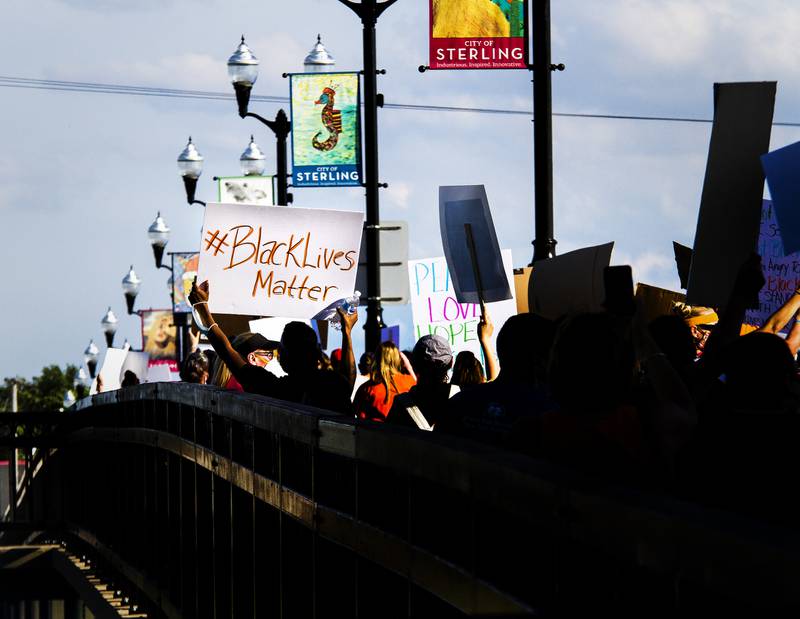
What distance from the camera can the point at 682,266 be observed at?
26.9 ft

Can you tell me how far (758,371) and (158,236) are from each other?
123 feet

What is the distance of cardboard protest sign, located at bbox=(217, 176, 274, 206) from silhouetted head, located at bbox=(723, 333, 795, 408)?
1197 inches

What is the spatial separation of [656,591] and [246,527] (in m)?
4.52

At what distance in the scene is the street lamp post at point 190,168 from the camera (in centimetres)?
3173

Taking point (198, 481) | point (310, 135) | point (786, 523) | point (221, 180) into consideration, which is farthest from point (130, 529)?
point (221, 180)

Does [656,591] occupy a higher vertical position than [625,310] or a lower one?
lower

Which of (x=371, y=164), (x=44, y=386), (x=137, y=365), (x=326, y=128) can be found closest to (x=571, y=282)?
(x=371, y=164)

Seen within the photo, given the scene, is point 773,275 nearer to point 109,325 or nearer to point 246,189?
point 246,189

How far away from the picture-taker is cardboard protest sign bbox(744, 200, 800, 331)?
10375 mm

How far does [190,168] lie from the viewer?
104 ft

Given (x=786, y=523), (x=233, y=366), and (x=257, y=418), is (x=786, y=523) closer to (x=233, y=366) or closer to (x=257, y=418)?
(x=257, y=418)

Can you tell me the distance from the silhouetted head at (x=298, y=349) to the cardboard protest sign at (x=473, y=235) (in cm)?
207

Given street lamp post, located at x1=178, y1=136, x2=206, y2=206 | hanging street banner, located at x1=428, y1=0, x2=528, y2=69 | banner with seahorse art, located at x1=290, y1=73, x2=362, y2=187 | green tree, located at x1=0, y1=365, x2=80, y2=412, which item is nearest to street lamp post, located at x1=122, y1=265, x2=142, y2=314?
street lamp post, located at x1=178, y1=136, x2=206, y2=206

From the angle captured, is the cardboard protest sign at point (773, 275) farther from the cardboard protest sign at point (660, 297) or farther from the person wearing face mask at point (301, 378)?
the person wearing face mask at point (301, 378)
